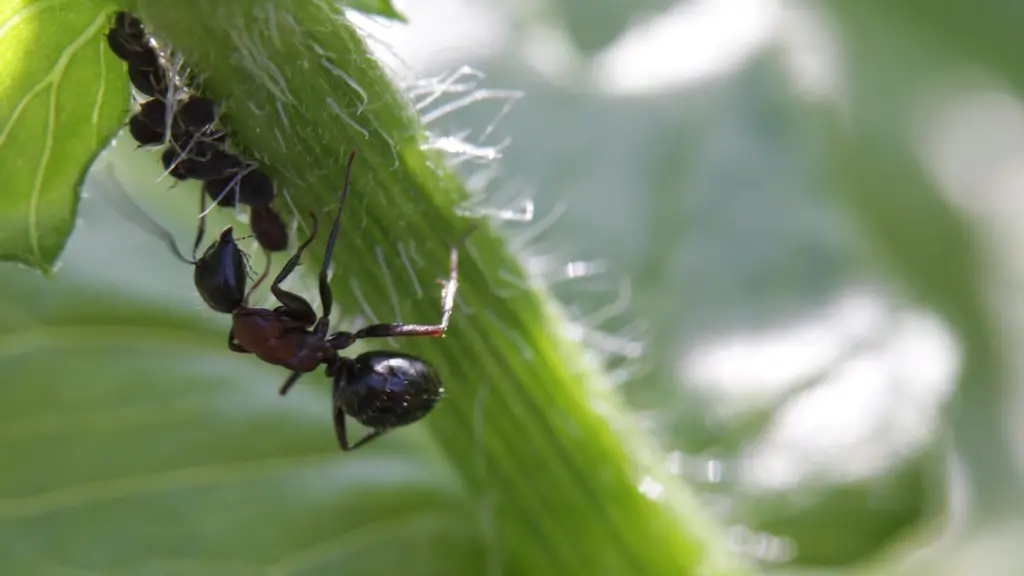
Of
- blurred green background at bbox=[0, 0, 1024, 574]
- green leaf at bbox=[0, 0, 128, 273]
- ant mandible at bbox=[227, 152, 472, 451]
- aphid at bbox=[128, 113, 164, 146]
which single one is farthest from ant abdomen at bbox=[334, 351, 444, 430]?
green leaf at bbox=[0, 0, 128, 273]

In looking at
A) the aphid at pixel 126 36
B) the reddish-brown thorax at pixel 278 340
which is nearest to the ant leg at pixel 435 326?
the reddish-brown thorax at pixel 278 340

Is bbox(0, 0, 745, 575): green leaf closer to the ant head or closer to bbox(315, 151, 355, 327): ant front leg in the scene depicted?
bbox(315, 151, 355, 327): ant front leg

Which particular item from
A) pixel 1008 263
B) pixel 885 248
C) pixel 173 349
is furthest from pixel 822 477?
pixel 173 349

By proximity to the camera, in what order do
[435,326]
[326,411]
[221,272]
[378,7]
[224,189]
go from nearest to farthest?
1. [378,7]
2. [224,189]
3. [435,326]
4. [221,272]
5. [326,411]

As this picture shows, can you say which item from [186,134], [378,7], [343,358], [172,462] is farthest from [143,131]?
[172,462]

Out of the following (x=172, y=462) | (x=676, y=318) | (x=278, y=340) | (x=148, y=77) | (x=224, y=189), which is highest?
(x=148, y=77)

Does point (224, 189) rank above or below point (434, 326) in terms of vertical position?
above

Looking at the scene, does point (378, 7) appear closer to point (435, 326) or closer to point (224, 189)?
point (224, 189)
